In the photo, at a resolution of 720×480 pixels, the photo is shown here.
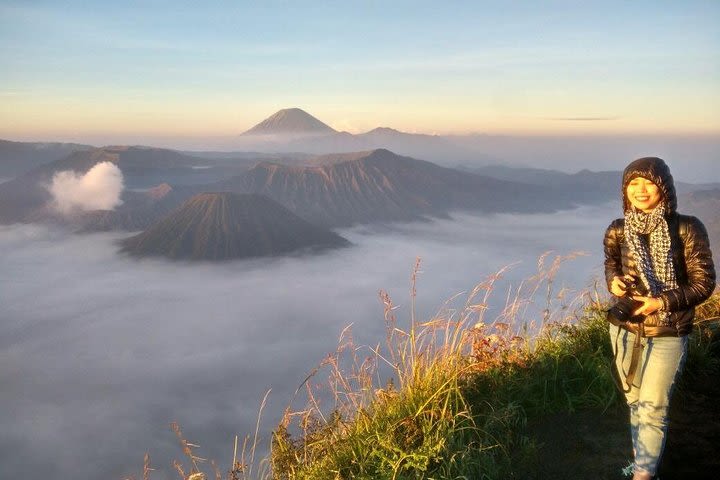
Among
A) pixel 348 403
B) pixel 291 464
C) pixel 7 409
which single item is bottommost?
pixel 7 409

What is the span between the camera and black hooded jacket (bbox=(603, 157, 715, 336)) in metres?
2.28

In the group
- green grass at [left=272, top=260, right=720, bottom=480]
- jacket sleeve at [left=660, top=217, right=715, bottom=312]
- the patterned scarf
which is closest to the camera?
jacket sleeve at [left=660, top=217, right=715, bottom=312]

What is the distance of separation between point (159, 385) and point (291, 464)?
410 feet

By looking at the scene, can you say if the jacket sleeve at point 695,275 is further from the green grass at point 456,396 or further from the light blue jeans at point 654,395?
the green grass at point 456,396

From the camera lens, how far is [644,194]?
2.41 metres

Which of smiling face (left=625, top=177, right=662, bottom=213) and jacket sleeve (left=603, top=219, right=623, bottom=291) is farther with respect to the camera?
jacket sleeve (left=603, top=219, right=623, bottom=291)

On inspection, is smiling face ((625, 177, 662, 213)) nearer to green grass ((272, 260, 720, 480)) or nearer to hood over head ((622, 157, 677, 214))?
hood over head ((622, 157, 677, 214))

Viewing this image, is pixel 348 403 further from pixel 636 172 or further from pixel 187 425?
pixel 187 425

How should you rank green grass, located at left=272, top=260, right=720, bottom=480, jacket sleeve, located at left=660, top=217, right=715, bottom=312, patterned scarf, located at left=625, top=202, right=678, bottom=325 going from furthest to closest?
green grass, located at left=272, top=260, right=720, bottom=480, patterned scarf, located at left=625, top=202, right=678, bottom=325, jacket sleeve, located at left=660, top=217, right=715, bottom=312

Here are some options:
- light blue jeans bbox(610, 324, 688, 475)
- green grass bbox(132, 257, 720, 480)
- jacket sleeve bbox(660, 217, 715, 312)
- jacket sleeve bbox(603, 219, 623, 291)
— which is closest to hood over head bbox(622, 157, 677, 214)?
jacket sleeve bbox(660, 217, 715, 312)

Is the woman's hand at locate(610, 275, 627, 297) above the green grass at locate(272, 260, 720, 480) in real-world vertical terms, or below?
above

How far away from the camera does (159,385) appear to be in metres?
115

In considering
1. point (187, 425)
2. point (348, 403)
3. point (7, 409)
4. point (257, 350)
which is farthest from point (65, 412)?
point (348, 403)

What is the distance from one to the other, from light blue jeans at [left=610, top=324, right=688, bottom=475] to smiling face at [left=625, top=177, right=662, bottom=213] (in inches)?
24.2
